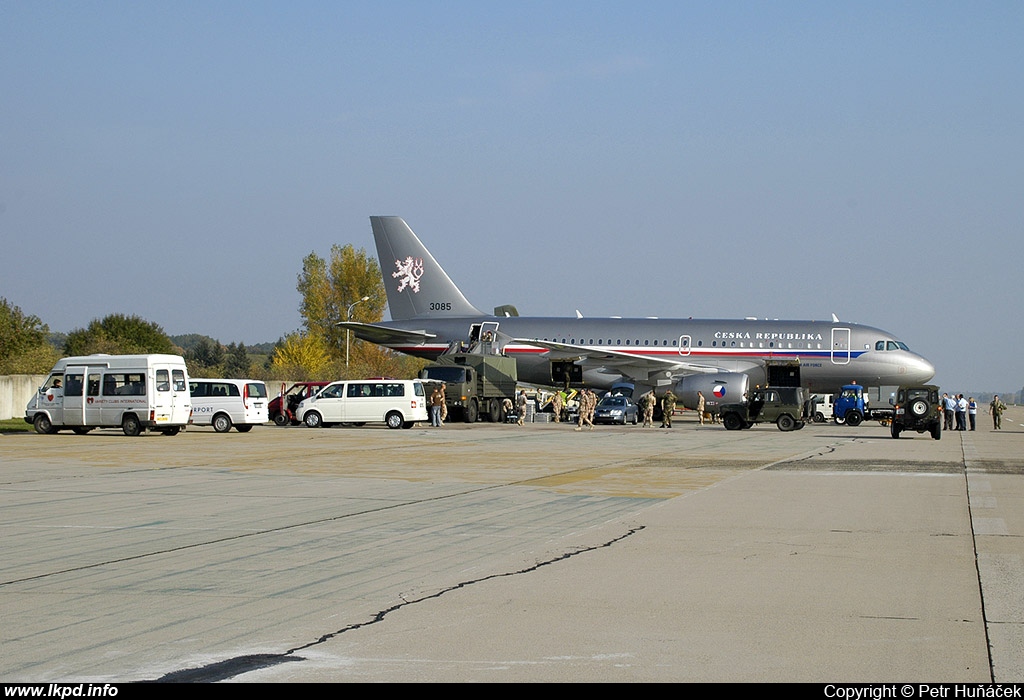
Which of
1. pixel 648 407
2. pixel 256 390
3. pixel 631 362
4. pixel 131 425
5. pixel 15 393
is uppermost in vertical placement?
pixel 631 362

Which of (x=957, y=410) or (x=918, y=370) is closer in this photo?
(x=957, y=410)

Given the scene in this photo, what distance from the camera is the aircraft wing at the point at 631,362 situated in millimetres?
48906

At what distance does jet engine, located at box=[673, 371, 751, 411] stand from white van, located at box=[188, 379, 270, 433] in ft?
57.0

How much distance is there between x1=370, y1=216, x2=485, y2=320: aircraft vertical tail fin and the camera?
55.5m

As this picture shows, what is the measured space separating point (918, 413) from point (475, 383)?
18.4 metres

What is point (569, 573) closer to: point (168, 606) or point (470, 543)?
point (470, 543)

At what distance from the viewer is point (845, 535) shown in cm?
1191

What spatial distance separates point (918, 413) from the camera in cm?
3469

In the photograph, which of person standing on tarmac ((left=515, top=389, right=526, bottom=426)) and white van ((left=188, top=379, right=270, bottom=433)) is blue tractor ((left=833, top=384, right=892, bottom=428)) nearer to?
person standing on tarmac ((left=515, top=389, right=526, bottom=426))

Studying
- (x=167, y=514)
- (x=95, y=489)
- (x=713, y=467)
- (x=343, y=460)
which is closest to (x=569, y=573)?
(x=167, y=514)

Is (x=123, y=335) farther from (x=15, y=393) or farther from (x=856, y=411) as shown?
(x=856, y=411)

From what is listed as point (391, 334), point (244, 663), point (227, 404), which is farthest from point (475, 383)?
point (244, 663)

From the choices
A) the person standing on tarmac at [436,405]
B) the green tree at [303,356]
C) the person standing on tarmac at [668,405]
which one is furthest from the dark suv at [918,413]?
the green tree at [303,356]

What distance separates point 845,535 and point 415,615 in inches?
234
